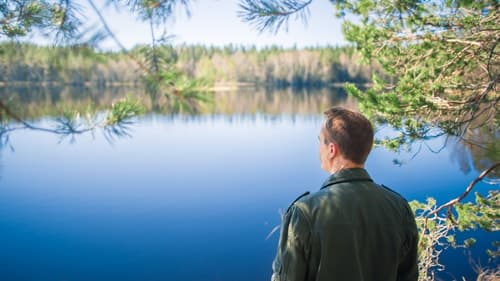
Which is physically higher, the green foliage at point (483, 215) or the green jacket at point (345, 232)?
the green jacket at point (345, 232)

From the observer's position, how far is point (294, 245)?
53.6 inches

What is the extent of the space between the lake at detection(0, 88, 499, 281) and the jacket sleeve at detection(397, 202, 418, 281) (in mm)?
1397

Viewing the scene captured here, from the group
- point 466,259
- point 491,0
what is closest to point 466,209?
point 491,0

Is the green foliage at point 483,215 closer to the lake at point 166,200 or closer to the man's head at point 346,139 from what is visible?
the lake at point 166,200

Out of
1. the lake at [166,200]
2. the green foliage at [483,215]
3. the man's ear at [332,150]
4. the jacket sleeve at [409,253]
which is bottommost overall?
the lake at [166,200]

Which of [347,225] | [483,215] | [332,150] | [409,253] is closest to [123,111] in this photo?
[332,150]

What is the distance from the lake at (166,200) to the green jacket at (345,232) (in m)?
1.10

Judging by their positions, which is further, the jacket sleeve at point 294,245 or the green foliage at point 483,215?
the green foliage at point 483,215

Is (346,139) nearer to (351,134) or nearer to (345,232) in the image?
(351,134)

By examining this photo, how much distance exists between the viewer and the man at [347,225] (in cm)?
134

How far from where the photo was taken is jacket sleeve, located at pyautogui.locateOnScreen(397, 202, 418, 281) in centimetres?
142

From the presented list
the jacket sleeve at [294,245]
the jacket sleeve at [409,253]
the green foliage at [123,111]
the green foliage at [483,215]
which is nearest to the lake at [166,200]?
the green foliage at [123,111]

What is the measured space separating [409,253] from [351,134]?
0.48 meters

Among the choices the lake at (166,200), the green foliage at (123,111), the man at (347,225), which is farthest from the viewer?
the lake at (166,200)
